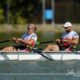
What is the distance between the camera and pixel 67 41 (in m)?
20.3

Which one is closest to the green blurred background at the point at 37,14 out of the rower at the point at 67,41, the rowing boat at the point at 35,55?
the rower at the point at 67,41

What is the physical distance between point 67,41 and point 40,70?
6.55 ft

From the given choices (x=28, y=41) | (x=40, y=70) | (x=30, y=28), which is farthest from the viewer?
(x=28, y=41)

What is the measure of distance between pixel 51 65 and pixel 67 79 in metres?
3.29

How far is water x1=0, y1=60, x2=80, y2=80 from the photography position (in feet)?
56.5

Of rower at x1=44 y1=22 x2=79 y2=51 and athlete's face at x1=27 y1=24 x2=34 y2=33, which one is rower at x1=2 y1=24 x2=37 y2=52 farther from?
rower at x1=44 y1=22 x2=79 y2=51

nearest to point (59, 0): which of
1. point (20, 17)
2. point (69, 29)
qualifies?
Result: point (20, 17)

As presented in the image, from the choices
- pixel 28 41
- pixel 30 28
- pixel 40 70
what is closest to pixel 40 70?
pixel 40 70

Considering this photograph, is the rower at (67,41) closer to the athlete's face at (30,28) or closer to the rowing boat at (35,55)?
the rowing boat at (35,55)

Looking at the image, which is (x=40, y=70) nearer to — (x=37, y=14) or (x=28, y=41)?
(x=28, y=41)

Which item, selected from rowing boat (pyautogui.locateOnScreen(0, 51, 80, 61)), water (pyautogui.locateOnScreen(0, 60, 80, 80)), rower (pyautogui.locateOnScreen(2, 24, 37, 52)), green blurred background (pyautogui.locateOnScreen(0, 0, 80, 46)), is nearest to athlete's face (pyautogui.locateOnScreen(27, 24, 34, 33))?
rower (pyautogui.locateOnScreen(2, 24, 37, 52))

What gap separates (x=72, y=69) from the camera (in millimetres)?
18906

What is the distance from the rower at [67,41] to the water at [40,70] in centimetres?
53

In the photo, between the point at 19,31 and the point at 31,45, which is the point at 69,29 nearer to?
the point at 31,45
